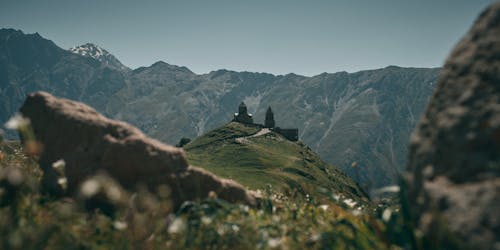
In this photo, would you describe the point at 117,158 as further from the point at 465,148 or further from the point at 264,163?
the point at 264,163

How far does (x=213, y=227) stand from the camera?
7.27 m

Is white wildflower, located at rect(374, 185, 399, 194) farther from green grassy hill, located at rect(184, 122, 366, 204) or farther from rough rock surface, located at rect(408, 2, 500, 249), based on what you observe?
green grassy hill, located at rect(184, 122, 366, 204)

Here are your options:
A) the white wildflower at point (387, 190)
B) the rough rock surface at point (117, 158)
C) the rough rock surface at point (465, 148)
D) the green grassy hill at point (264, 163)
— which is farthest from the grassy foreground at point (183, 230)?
the green grassy hill at point (264, 163)

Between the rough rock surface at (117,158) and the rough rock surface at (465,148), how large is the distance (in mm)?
4886

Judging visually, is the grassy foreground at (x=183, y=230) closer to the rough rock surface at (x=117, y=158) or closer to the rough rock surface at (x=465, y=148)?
the rough rock surface at (x=465, y=148)

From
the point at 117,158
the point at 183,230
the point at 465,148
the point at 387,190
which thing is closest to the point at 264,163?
the point at 117,158

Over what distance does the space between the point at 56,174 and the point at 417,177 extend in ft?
27.6

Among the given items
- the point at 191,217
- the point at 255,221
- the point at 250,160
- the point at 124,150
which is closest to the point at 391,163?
the point at 255,221

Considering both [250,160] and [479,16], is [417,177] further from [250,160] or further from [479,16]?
[250,160]

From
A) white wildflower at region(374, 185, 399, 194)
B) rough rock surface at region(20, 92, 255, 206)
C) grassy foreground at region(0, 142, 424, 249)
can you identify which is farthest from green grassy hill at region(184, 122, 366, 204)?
white wildflower at region(374, 185, 399, 194)

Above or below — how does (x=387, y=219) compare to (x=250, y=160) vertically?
above

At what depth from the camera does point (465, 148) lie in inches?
223

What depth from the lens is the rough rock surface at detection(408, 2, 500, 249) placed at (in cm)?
491

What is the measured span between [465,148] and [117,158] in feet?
23.8
